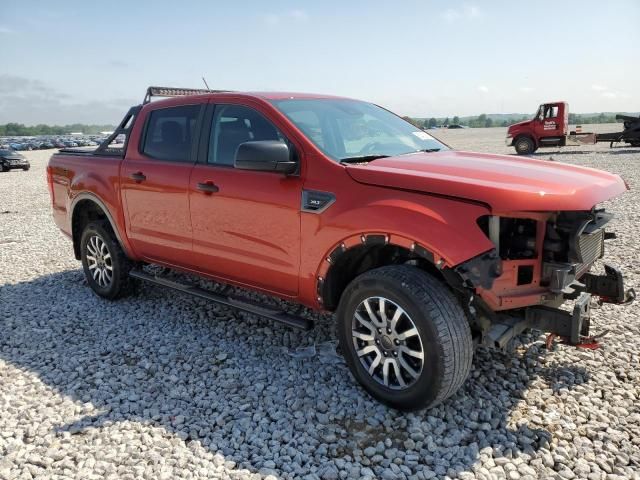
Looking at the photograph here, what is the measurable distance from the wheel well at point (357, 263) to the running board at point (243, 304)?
24 cm

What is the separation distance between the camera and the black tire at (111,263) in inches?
200

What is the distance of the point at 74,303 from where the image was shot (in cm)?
532

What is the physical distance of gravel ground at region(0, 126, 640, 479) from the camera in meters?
2.72

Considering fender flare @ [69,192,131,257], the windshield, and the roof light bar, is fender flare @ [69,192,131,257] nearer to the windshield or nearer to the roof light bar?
the roof light bar

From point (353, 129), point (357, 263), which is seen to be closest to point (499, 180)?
point (357, 263)

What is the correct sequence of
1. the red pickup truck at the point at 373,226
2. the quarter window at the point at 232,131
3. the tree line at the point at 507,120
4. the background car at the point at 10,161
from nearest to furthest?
the red pickup truck at the point at 373,226 → the quarter window at the point at 232,131 → the background car at the point at 10,161 → the tree line at the point at 507,120

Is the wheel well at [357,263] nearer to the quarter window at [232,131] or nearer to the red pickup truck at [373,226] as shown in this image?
the red pickup truck at [373,226]

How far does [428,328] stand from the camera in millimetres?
2850

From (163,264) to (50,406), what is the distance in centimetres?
160

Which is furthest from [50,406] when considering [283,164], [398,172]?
[398,172]

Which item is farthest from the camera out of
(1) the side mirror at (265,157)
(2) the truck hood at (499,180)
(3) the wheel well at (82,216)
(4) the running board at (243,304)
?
(3) the wheel well at (82,216)

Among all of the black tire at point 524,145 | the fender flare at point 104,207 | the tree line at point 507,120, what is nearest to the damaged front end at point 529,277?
the fender flare at point 104,207

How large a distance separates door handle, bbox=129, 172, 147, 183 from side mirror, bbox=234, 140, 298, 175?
59.4 inches

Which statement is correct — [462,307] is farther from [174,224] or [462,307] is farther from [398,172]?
[174,224]
